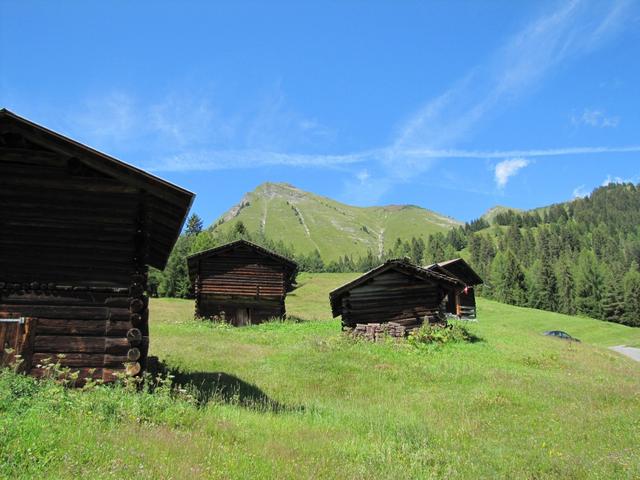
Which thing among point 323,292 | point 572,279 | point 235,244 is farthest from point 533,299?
point 235,244

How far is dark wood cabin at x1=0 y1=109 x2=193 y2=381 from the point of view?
1059cm

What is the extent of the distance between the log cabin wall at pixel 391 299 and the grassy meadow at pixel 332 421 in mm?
5465

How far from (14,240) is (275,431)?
7.48m

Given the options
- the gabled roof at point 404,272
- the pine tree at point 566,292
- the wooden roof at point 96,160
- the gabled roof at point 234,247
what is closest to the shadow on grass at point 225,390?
the wooden roof at point 96,160

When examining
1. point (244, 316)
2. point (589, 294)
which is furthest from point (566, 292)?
point (244, 316)

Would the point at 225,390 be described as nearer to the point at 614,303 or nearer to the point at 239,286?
the point at 239,286

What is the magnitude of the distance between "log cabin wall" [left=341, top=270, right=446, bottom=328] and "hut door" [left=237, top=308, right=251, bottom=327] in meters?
11.8

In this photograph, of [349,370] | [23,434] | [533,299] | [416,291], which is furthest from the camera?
[533,299]

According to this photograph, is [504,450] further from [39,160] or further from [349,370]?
[39,160]

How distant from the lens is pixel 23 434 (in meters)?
6.37

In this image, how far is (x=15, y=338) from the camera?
34.1 ft

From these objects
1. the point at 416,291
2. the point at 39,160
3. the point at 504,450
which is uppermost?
the point at 39,160

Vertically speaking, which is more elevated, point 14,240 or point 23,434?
point 14,240

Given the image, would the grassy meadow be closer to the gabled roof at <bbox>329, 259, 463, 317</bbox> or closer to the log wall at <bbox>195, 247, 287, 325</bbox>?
the gabled roof at <bbox>329, 259, 463, 317</bbox>
